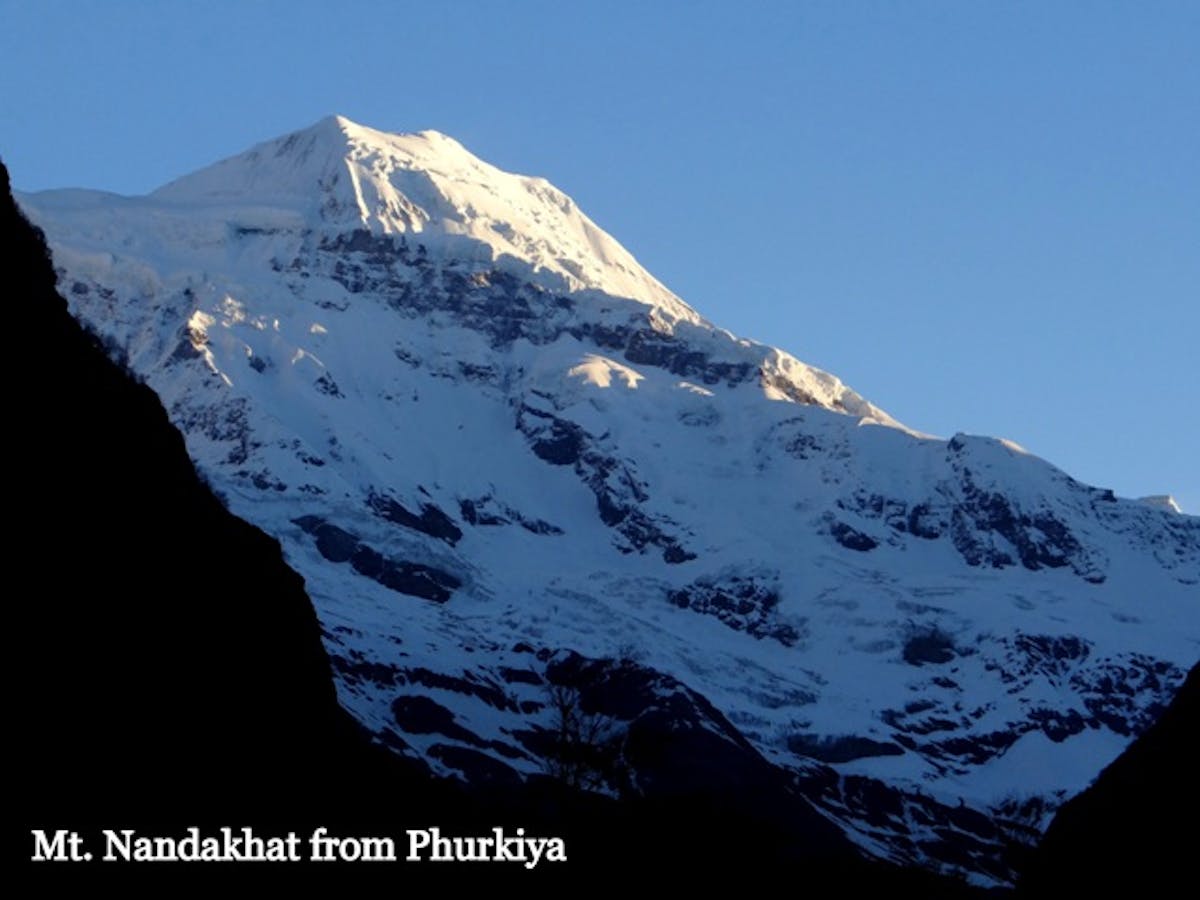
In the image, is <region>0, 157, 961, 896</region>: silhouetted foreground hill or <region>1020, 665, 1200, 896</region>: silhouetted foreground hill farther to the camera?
<region>0, 157, 961, 896</region>: silhouetted foreground hill

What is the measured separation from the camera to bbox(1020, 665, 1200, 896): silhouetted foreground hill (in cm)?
5275

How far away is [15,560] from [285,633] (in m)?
20.9

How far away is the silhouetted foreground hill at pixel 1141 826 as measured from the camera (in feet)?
173

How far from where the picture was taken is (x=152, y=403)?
73438 mm

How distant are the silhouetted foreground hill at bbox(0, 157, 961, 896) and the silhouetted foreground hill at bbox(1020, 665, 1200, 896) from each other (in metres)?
11.6

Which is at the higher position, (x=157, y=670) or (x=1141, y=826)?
(x=1141, y=826)

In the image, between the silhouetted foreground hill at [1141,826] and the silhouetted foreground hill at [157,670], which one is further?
the silhouetted foreground hill at [157,670]

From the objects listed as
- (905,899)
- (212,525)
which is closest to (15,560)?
(212,525)

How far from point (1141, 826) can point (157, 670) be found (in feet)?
70.1

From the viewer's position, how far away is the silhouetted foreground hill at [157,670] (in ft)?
173

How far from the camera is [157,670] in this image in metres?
58.4

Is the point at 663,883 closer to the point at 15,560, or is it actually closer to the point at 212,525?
the point at 212,525

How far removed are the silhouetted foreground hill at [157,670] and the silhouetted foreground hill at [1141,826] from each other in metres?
11.6

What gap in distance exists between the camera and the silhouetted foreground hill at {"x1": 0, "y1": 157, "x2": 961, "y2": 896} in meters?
52.9
